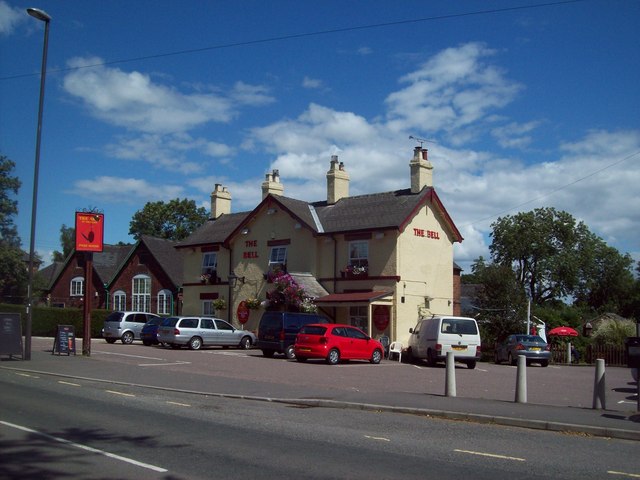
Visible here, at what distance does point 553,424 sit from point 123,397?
27.5 ft

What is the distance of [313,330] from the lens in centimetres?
2519

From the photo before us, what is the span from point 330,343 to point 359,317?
29.0ft

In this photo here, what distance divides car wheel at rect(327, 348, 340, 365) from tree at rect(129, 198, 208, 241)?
188 feet

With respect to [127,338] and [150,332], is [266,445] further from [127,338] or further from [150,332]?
[127,338]

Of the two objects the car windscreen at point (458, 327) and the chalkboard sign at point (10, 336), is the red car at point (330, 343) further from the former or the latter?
the chalkboard sign at point (10, 336)

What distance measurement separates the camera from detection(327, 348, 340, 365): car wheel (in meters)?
24.8

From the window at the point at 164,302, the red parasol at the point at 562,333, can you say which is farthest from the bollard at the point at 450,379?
the window at the point at 164,302

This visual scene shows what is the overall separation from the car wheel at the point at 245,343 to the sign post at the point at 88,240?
389 inches

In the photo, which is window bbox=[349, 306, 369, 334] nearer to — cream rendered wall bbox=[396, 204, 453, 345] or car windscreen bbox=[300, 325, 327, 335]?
cream rendered wall bbox=[396, 204, 453, 345]

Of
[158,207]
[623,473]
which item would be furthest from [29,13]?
[158,207]

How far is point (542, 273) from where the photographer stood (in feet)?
242

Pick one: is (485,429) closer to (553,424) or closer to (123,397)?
(553,424)

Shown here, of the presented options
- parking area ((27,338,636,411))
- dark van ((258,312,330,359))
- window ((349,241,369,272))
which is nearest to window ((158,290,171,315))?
window ((349,241,369,272))

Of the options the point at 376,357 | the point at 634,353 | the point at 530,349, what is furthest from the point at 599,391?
the point at 530,349
